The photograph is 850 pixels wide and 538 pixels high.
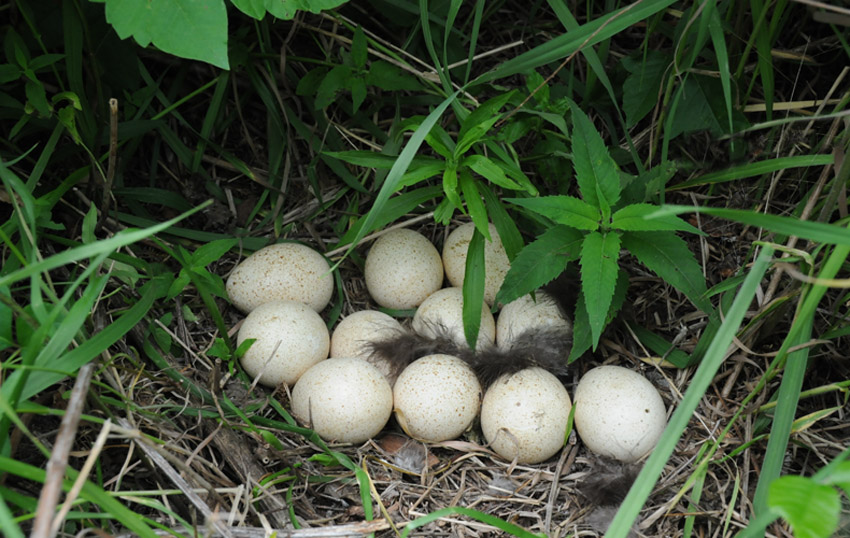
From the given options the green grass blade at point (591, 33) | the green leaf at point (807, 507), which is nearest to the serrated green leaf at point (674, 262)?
the green grass blade at point (591, 33)

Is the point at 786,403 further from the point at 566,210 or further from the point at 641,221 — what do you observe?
the point at 566,210

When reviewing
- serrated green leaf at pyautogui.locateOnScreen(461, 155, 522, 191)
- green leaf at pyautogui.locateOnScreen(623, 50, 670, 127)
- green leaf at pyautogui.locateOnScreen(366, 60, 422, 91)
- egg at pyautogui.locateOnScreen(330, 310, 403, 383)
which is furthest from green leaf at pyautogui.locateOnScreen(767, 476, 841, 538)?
green leaf at pyautogui.locateOnScreen(366, 60, 422, 91)

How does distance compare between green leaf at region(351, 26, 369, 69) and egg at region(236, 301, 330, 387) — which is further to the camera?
green leaf at region(351, 26, 369, 69)

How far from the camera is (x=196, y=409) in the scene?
1.73 metres

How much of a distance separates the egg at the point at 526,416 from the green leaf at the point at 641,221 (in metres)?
0.47

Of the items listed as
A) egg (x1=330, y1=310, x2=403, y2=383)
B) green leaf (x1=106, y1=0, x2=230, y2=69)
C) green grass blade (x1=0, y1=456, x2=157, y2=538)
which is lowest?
egg (x1=330, y1=310, x2=403, y2=383)

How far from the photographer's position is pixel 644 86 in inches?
85.3

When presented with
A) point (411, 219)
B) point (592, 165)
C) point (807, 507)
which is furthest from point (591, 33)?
point (807, 507)

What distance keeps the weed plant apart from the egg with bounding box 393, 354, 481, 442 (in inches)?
3.2

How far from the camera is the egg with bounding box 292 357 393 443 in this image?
6.20 ft

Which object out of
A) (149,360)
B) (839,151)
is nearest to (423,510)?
(149,360)

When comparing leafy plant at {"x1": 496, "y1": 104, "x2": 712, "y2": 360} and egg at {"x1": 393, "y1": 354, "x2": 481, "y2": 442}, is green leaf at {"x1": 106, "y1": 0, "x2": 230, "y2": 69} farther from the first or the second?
egg at {"x1": 393, "y1": 354, "x2": 481, "y2": 442}

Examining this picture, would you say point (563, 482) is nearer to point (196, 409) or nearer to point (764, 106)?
point (196, 409)

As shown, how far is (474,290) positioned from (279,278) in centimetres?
60
